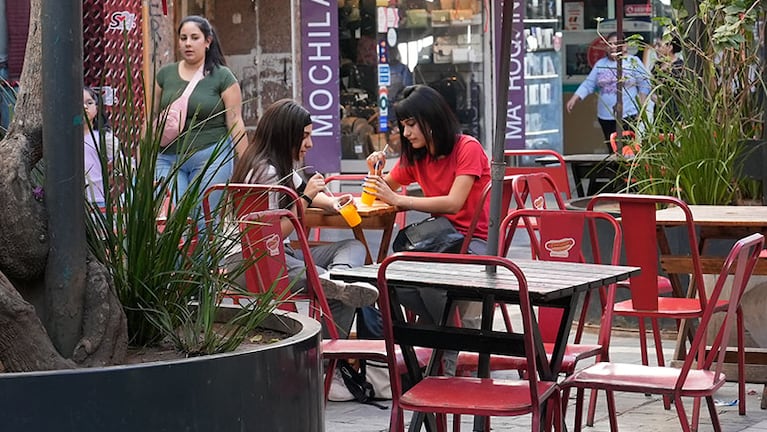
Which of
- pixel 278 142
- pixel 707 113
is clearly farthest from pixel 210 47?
pixel 707 113

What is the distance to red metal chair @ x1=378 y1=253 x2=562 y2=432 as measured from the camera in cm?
423

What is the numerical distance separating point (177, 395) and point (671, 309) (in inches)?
140

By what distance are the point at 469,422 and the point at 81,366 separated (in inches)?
132

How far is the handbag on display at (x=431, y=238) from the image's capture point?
21.9 feet

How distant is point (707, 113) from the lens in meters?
8.23

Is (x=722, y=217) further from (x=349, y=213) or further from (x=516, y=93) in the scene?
(x=516, y=93)

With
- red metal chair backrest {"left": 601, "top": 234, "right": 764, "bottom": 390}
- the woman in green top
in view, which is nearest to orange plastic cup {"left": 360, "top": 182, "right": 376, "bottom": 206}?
the woman in green top

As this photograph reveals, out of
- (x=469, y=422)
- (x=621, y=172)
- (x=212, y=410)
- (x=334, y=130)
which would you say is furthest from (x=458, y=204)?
(x=334, y=130)

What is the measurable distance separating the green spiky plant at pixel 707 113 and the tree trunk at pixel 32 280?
16.9ft

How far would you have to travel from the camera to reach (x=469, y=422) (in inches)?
246

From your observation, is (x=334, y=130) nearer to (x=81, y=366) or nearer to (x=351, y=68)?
(x=351, y=68)

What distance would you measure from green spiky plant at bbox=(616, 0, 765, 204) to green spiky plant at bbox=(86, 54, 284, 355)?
16.0ft

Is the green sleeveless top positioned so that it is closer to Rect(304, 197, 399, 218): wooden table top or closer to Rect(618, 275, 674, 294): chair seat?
Rect(304, 197, 399, 218): wooden table top

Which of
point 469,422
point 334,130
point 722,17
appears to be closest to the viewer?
point 469,422
